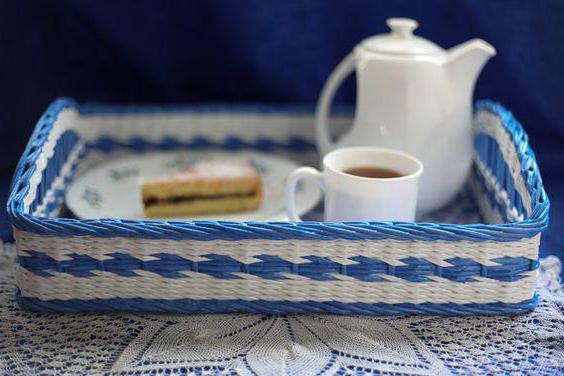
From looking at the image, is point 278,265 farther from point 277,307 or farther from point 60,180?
point 60,180

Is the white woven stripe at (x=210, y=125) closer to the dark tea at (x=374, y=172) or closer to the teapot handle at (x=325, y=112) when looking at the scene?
the teapot handle at (x=325, y=112)

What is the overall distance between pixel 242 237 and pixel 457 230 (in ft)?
0.64

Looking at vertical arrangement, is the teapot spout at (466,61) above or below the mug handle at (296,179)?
above

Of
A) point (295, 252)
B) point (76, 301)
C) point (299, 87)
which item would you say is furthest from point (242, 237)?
point (299, 87)

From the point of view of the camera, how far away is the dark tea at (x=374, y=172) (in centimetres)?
86

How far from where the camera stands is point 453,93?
94 cm

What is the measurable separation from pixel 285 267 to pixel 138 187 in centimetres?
35

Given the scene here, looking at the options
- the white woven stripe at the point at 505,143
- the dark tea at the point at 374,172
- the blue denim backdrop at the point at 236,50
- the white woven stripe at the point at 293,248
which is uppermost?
the blue denim backdrop at the point at 236,50

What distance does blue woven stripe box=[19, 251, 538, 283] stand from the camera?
0.74 metres

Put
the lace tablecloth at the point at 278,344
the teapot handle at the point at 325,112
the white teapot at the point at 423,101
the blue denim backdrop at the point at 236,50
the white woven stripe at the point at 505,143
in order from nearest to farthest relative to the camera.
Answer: the lace tablecloth at the point at 278,344 → the white woven stripe at the point at 505,143 → the white teapot at the point at 423,101 → the teapot handle at the point at 325,112 → the blue denim backdrop at the point at 236,50

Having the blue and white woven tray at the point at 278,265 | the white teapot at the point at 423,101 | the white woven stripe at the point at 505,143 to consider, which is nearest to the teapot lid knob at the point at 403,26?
the white teapot at the point at 423,101

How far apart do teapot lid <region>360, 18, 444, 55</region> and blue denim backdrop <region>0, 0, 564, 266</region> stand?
0.74 ft

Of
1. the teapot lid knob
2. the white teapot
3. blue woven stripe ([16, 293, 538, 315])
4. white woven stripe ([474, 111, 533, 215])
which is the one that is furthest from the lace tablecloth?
the teapot lid knob

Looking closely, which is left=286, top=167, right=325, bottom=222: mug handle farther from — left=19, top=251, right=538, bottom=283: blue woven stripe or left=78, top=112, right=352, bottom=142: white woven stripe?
left=78, top=112, right=352, bottom=142: white woven stripe
